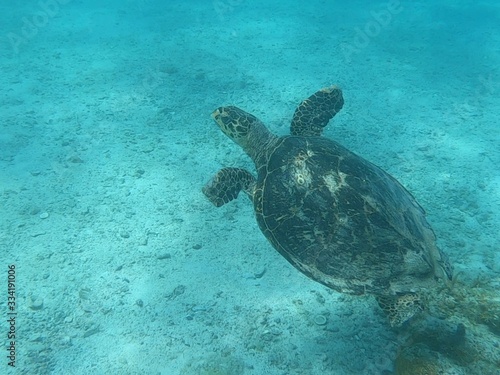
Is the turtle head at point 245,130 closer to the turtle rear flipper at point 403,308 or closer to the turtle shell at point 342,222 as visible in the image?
the turtle shell at point 342,222

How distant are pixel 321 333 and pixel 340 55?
30.5 ft

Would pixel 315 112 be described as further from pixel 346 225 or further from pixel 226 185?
pixel 346 225

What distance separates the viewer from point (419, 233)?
387cm

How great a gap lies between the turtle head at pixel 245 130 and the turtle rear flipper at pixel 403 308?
2948 millimetres

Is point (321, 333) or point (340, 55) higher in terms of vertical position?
point (340, 55)

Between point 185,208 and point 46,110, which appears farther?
point 46,110

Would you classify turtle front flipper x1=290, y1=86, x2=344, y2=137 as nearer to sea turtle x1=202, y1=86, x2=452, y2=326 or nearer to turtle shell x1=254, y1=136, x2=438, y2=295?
sea turtle x1=202, y1=86, x2=452, y2=326

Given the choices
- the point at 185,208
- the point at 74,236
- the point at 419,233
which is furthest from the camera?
the point at 185,208

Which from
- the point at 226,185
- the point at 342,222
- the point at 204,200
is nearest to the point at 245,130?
the point at 226,185

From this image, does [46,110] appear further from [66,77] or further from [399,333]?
[399,333]

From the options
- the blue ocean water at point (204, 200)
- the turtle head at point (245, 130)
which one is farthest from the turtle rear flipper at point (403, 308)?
the turtle head at point (245, 130)

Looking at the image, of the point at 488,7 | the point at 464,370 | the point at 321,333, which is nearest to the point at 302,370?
the point at 321,333

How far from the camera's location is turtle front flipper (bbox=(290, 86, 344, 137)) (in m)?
6.09

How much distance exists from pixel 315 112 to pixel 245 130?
1434mm
